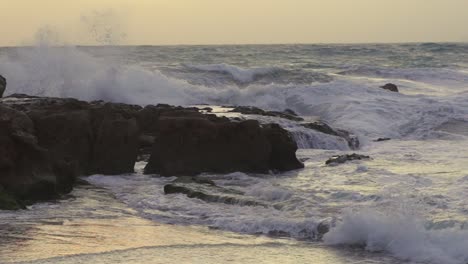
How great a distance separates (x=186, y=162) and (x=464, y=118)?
13.4 m

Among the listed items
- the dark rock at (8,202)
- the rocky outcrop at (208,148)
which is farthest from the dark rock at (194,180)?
the dark rock at (8,202)

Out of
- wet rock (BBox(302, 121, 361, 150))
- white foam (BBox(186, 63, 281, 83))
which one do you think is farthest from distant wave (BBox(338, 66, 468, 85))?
wet rock (BBox(302, 121, 361, 150))

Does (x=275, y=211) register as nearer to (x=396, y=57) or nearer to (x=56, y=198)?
(x=56, y=198)

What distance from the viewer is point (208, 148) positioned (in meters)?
12.3

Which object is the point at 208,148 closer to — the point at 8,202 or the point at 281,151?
the point at 281,151

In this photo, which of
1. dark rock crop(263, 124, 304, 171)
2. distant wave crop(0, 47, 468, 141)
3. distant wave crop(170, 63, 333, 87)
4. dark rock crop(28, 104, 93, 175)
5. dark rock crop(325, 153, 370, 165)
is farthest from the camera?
distant wave crop(170, 63, 333, 87)

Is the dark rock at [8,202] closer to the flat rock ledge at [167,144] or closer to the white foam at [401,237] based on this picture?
the flat rock ledge at [167,144]

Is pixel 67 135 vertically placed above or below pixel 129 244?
above

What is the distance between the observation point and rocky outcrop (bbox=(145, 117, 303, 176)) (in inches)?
477

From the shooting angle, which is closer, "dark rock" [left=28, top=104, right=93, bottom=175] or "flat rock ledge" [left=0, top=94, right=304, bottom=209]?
"dark rock" [left=28, top=104, right=93, bottom=175]

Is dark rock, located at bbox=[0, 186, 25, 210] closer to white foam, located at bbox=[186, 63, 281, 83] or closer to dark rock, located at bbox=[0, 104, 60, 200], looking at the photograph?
dark rock, located at bbox=[0, 104, 60, 200]

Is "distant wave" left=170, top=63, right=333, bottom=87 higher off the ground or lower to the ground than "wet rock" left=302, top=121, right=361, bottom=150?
higher

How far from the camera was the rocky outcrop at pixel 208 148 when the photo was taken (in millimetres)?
12117

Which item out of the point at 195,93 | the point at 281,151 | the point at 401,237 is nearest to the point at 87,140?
the point at 281,151
